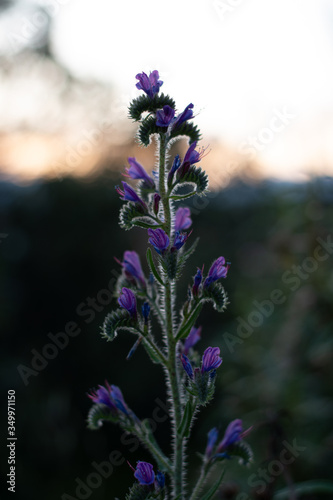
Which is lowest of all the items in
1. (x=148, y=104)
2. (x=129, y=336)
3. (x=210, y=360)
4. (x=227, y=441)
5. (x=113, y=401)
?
(x=227, y=441)

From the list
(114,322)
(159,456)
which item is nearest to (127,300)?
(114,322)

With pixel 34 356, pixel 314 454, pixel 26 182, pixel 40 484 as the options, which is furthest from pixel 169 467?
pixel 26 182

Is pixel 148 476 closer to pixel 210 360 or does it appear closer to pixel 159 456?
pixel 159 456

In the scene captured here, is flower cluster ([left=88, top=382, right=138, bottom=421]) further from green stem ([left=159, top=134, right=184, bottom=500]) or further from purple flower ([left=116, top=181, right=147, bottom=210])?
purple flower ([left=116, top=181, right=147, bottom=210])

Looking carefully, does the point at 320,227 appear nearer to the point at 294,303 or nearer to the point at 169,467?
the point at 294,303

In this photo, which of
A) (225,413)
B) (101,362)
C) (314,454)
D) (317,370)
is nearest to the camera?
(314,454)
